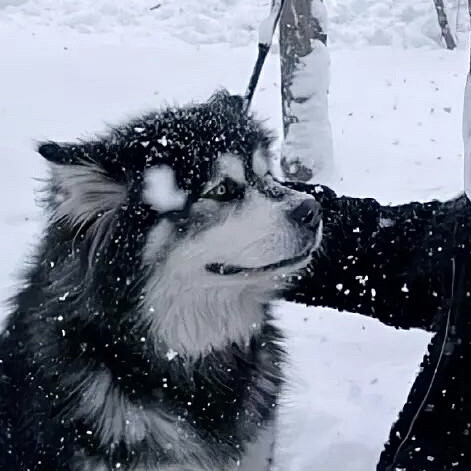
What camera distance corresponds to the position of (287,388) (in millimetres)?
2863

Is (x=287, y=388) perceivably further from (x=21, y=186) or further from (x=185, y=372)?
(x=21, y=186)

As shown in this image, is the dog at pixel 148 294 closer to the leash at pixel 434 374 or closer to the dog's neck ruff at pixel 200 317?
the dog's neck ruff at pixel 200 317

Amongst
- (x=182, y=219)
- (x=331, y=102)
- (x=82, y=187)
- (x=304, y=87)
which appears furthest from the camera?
(x=331, y=102)

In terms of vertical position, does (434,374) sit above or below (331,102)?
above

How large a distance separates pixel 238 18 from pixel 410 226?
12243mm

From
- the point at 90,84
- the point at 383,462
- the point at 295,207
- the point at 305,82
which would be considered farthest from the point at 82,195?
the point at 90,84

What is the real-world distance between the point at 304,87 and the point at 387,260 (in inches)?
177

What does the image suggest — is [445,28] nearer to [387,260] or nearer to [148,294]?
[387,260]

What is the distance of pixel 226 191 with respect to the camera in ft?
7.96

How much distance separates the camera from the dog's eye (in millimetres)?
2410

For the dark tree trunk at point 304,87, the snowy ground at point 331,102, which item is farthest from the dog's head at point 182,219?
the dark tree trunk at point 304,87

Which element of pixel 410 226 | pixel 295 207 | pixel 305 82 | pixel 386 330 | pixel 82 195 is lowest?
pixel 386 330

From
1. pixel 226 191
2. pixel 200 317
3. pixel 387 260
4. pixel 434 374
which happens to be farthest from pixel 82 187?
pixel 434 374

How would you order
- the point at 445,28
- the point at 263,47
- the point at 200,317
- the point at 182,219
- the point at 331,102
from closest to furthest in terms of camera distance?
the point at 182,219 < the point at 200,317 < the point at 263,47 < the point at 331,102 < the point at 445,28
